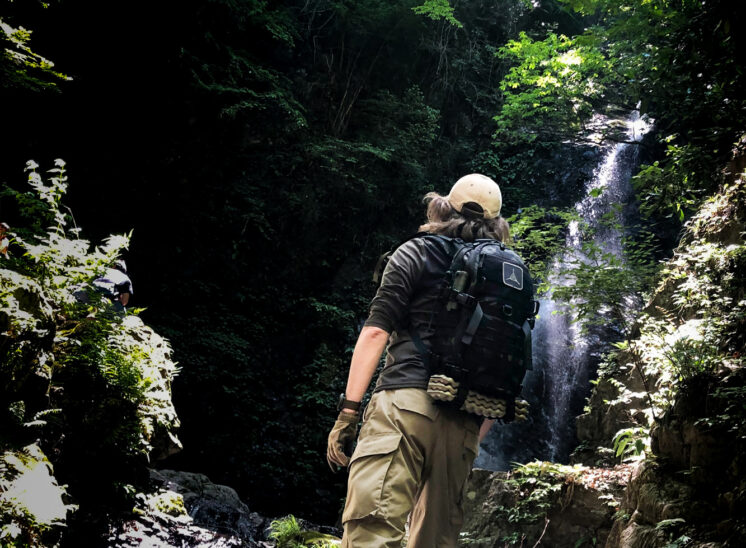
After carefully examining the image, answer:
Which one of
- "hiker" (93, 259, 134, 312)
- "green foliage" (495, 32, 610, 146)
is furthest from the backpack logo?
"green foliage" (495, 32, 610, 146)

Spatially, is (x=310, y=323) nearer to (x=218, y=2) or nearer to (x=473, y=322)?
(x=218, y=2)

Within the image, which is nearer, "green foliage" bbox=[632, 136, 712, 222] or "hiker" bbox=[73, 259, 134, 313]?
"hiker" bbox=[73, 259, 134, 313]

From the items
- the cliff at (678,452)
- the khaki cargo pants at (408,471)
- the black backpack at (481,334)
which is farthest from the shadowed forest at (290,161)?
the khaki cargo pants at (408,471)

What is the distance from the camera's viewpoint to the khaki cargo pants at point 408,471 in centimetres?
Result: 186

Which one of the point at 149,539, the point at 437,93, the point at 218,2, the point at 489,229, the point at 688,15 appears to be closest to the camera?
the point at 489,229

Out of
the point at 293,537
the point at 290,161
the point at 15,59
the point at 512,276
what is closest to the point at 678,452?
the point at 512,276

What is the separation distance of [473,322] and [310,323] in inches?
384

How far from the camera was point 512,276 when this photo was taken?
2.24m

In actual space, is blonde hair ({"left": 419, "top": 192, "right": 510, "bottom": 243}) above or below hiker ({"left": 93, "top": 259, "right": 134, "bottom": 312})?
above

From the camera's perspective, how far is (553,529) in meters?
5.11

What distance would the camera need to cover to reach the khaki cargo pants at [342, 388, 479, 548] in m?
1.86

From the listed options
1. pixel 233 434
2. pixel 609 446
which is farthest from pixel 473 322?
pixel 233 434

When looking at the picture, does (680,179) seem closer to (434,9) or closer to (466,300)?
(466,300)

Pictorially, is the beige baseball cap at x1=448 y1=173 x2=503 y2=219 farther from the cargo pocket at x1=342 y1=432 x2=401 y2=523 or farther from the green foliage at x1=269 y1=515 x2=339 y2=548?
the green foliage at x1=269 y1=515 x2=339 y2=548
